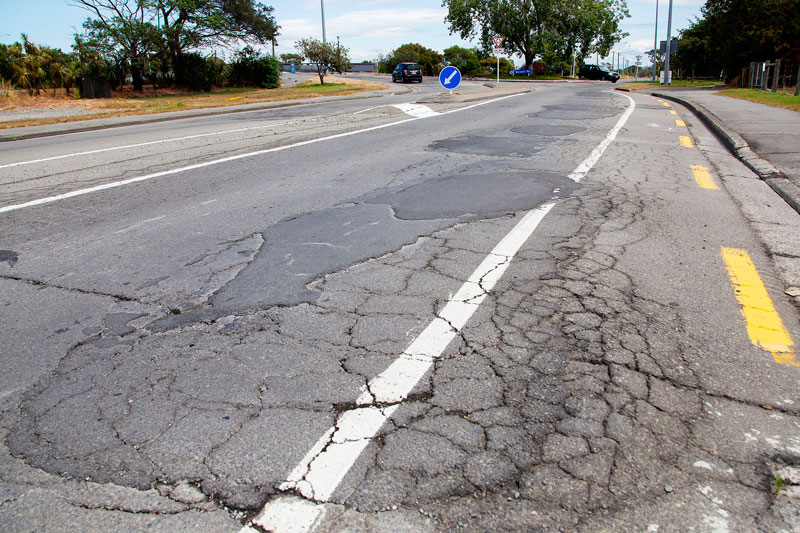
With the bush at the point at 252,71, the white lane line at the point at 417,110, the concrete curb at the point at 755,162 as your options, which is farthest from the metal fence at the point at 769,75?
the bush at the point at 252,71

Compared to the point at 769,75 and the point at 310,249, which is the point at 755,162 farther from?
the point at 769,75

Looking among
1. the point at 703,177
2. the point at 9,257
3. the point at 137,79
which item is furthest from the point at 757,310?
the point at 137,79

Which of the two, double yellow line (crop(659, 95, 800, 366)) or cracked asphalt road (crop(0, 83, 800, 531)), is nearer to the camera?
cracked asphalt road (crop(0, 83, 800, 531))

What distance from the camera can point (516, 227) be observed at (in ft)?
16.3

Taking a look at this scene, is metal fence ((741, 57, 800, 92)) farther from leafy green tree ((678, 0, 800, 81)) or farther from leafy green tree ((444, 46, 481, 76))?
leafy green tree ((444, 46, 481, 76))

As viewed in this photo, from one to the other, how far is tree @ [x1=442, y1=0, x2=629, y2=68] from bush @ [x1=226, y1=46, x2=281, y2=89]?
34.1 metres

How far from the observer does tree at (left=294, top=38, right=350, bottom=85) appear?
39219 millimetres

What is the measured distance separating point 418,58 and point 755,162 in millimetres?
62082

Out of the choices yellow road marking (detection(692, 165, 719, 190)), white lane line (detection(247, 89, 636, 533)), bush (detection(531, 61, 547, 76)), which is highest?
bush (detection(531, 61, 547, 76))

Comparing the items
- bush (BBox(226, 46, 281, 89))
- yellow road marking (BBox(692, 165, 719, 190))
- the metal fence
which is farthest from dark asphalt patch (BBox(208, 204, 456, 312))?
bush (BBox(226, 46, 281, 89))

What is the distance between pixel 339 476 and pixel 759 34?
135ft

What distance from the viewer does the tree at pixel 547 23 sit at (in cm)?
6100

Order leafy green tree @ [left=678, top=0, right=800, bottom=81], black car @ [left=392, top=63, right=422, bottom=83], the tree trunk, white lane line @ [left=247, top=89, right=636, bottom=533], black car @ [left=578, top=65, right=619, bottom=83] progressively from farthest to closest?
black car @ [left=578, top=65, right=619, bottom=83] → black car @ [left=392, top=63, right=422, bottom=83] → leafy green tree @ [left=678, top=0, right=800, bottom=81] → the tree trunk → white lane line @ [left=247, top=89, right=636, bottom=533]

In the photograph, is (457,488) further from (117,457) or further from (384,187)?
(384,187)
